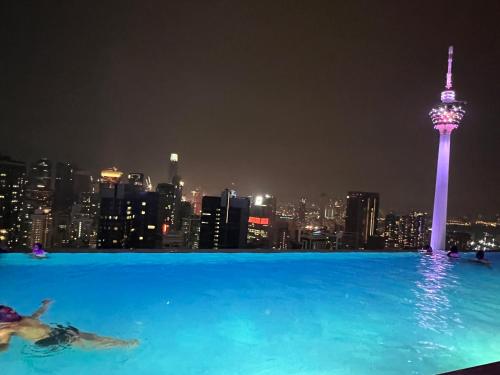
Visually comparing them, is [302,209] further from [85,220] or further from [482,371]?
[482,371]

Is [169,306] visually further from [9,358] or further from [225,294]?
[9,358]

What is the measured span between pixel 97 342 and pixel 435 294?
680cm

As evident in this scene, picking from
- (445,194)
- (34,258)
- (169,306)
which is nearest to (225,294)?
(169,306)

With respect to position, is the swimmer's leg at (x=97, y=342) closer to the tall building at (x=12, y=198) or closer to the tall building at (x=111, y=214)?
the tall building at (x=111, y=214)

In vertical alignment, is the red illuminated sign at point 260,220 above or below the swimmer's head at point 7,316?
above

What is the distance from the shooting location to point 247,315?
5.35 meters

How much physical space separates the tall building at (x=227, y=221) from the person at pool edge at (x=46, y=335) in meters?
15.6

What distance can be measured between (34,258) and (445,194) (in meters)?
26.3

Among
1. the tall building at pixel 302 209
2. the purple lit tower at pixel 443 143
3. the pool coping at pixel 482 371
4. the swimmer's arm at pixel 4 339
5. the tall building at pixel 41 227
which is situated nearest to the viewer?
the pool coping at pixel 482 371

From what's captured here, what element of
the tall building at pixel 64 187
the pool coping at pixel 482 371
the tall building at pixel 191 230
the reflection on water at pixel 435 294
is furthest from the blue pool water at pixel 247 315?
the tall building at pixel 64 187

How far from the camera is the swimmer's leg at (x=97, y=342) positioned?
3912 millimetres

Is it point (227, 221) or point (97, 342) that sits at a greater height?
point (227, 221)

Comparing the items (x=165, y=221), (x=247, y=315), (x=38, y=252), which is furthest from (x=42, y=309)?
(x=165, y=221)

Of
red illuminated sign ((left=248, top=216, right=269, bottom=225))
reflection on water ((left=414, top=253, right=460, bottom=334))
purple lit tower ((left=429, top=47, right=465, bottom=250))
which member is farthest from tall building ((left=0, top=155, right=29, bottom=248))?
purple lit tower ((left=429, top=47, right=465, bottom=250))
